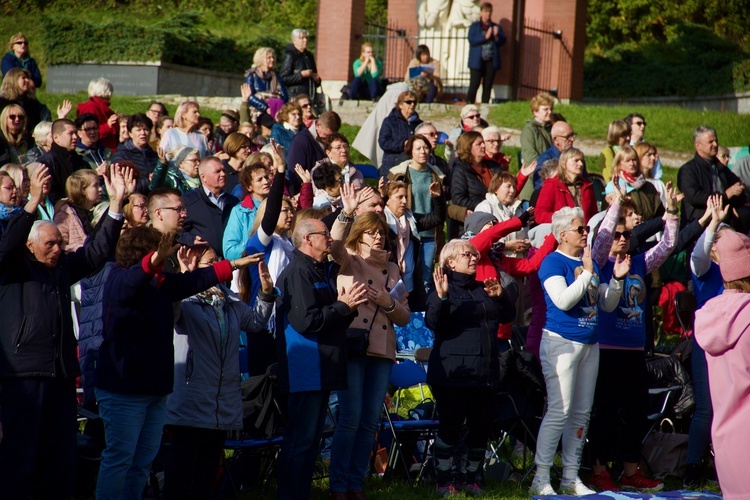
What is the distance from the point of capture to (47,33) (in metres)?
24.5

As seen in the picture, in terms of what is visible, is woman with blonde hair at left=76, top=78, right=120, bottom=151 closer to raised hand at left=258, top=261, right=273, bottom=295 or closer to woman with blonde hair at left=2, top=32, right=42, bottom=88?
woman with blonde hair at left=2, top=32, right=42, bottom=88

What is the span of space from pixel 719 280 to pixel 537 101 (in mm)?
5276

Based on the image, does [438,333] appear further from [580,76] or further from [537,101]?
[580,76]

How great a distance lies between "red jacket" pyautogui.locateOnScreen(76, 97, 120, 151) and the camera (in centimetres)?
→ 1271

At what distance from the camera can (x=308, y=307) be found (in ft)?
23.2

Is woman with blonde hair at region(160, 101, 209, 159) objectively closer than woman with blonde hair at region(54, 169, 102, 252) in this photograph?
No

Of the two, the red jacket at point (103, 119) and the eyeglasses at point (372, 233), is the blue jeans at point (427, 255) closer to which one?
the eyeglasses at point (372, 233)

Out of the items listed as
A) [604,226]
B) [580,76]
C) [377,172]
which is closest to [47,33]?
[580,76]

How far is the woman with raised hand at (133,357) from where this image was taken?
253 inches

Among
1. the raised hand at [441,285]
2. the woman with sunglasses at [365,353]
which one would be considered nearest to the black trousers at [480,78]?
the woman with sunglasses at [365,353]

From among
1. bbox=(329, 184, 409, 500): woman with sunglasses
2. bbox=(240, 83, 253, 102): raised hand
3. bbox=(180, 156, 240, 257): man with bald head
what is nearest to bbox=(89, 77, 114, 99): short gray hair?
bbox=(240, 83, 253, 102): raised hand

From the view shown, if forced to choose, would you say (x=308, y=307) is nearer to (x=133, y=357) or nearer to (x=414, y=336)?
(x=133, y=357)

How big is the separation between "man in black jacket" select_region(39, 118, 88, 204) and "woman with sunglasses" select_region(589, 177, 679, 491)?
15.1 feet

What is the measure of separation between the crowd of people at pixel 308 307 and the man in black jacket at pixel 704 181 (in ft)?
4.07
